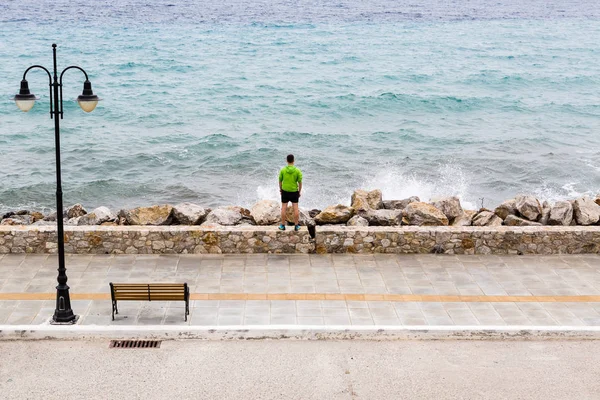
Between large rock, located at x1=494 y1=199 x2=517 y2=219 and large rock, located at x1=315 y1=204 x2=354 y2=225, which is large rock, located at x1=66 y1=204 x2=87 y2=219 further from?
Result: large rock, located at x1=494 y1=199 x2=517 y2=219

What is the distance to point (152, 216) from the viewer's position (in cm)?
1862

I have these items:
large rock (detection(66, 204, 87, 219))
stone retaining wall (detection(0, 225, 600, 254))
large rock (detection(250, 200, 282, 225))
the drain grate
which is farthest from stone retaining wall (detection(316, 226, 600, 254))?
large rock (detection(66, 204, 87, 219))

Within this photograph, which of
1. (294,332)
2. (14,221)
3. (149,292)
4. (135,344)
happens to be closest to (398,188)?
(14,221)

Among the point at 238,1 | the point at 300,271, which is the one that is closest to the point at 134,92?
the point at 300,271

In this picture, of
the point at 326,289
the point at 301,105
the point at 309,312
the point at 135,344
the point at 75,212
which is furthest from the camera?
the point at 301,105

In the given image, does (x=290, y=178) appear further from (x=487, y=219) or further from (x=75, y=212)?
(x=75, y=212)

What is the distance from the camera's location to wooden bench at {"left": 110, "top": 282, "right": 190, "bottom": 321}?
13.3m

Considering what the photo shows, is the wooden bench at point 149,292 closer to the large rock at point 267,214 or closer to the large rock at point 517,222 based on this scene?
the large rock at point 267,214

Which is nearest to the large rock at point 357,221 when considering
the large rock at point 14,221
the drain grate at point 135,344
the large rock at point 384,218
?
the large rock at point 384,218

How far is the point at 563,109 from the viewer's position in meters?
53.5

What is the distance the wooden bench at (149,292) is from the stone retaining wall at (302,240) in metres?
2.87

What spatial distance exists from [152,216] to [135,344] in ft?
20.2

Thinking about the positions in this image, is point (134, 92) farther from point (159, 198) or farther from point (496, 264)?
point (496, 264)

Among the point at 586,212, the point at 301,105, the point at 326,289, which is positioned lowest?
the point at 301,105
